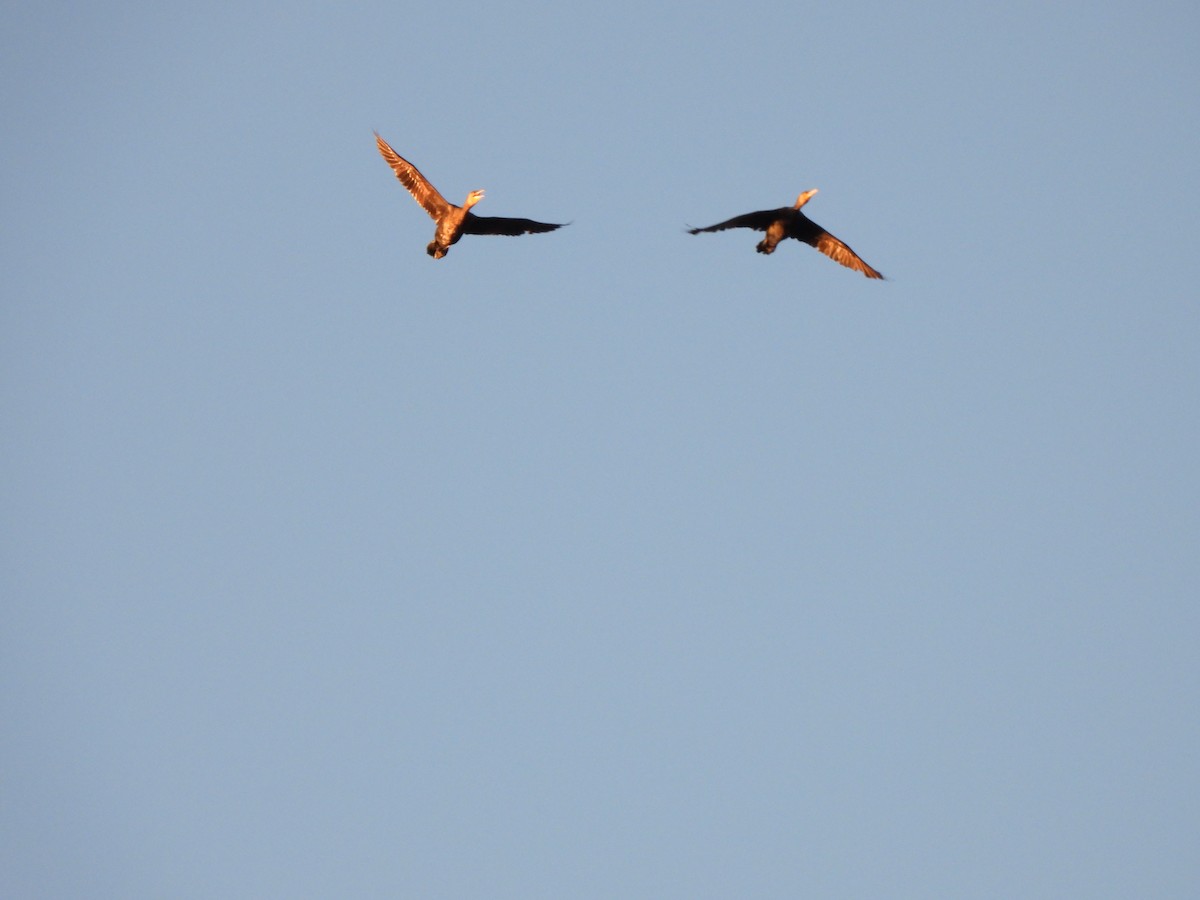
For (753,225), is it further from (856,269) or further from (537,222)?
(537,222)

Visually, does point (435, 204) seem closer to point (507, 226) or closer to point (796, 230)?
point (507, 226)

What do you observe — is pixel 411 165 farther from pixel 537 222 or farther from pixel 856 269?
pixel 856 269

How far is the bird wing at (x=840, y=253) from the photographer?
140ft

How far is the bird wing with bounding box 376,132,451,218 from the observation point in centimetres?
4122

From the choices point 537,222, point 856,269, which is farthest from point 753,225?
point 537,222

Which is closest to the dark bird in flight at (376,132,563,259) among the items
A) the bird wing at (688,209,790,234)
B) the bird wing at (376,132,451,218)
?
the bird wing at (376,132,451,218)

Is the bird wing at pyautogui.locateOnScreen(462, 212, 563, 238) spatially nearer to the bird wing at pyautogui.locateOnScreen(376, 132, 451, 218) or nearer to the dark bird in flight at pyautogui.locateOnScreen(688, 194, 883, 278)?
the bird wing at pyautogui.locateOnScreen(376, 132, 451, 218)

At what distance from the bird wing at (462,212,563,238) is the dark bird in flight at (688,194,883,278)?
208 inches

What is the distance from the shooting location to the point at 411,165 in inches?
1619

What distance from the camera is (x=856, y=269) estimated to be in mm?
42750

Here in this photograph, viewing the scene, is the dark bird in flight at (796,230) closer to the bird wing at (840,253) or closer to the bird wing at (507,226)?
the bird wing at (840,253)

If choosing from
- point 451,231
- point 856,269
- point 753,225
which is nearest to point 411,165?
point 451,231

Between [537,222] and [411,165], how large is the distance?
12.9ft

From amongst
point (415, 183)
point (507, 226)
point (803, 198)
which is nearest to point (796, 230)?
point (803, 198)
